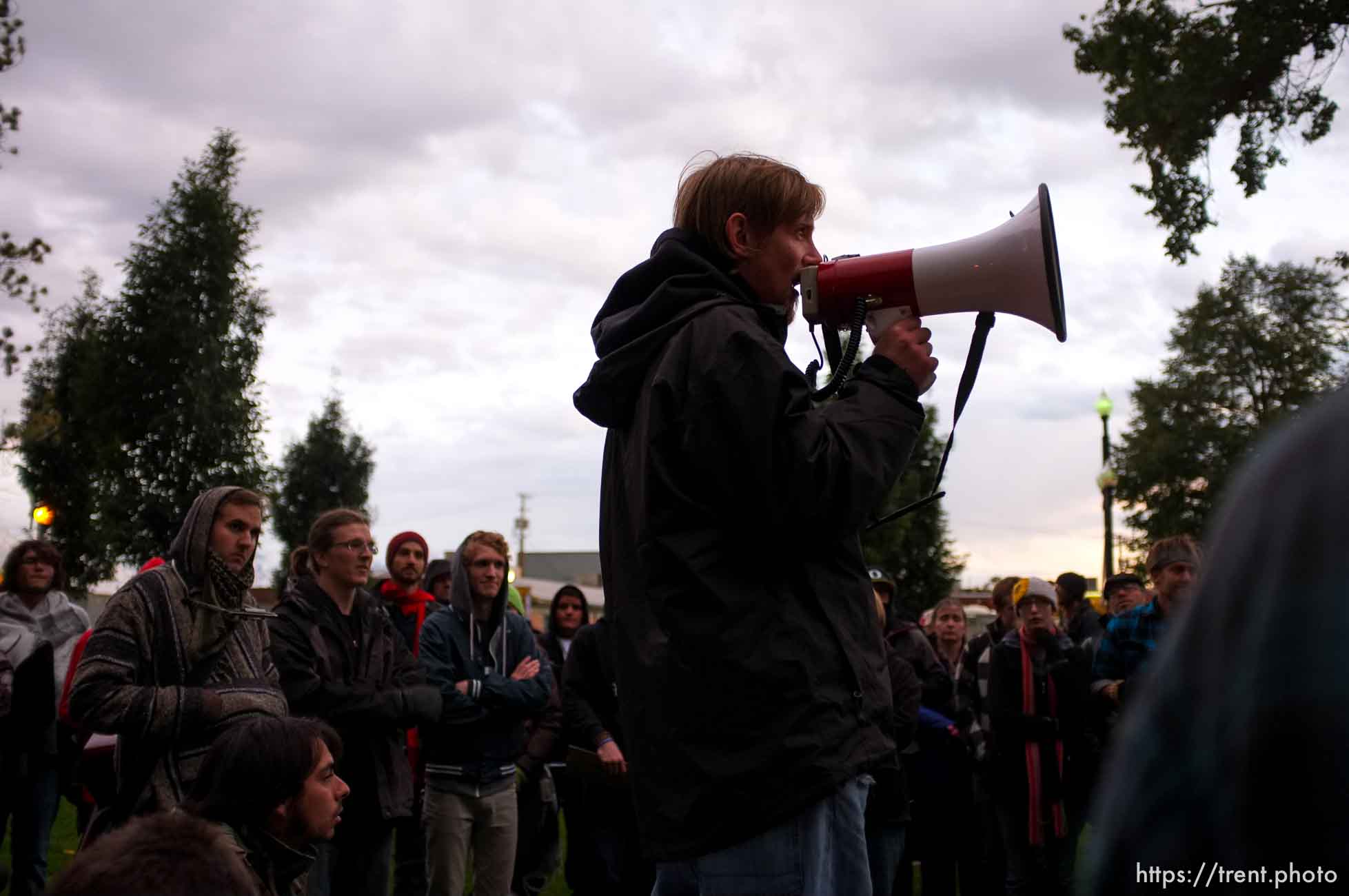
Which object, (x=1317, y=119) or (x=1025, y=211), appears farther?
(x=1317, y=119)

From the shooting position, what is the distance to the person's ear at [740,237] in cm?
285

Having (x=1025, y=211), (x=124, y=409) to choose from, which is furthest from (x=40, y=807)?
(x=124, y=409)

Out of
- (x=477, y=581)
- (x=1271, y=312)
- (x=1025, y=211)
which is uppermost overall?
(x=1271, y=312)

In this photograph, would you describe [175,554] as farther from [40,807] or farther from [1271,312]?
[1271,312]

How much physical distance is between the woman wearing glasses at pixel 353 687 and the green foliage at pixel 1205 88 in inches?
430

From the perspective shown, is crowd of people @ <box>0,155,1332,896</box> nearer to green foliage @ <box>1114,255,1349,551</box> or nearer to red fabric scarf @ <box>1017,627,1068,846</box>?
red fabric scarf @ <box>1017,627,1068,846</box>

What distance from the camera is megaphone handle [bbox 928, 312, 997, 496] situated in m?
2.82

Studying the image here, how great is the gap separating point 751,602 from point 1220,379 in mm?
50949

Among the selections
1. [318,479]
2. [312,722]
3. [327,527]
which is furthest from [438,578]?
[318,479]

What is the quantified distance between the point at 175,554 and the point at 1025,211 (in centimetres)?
332

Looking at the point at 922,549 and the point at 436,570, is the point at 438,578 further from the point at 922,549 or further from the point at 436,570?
the point at 922,549

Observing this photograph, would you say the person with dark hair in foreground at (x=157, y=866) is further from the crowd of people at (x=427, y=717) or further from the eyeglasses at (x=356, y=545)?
the eyeglasses at (x=356, y=545)

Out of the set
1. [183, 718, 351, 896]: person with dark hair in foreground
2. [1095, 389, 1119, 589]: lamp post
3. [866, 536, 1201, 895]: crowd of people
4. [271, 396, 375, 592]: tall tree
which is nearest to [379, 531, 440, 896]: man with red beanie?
[866, 536, 1201, 895]: crowd of people

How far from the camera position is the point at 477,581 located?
7148mm
